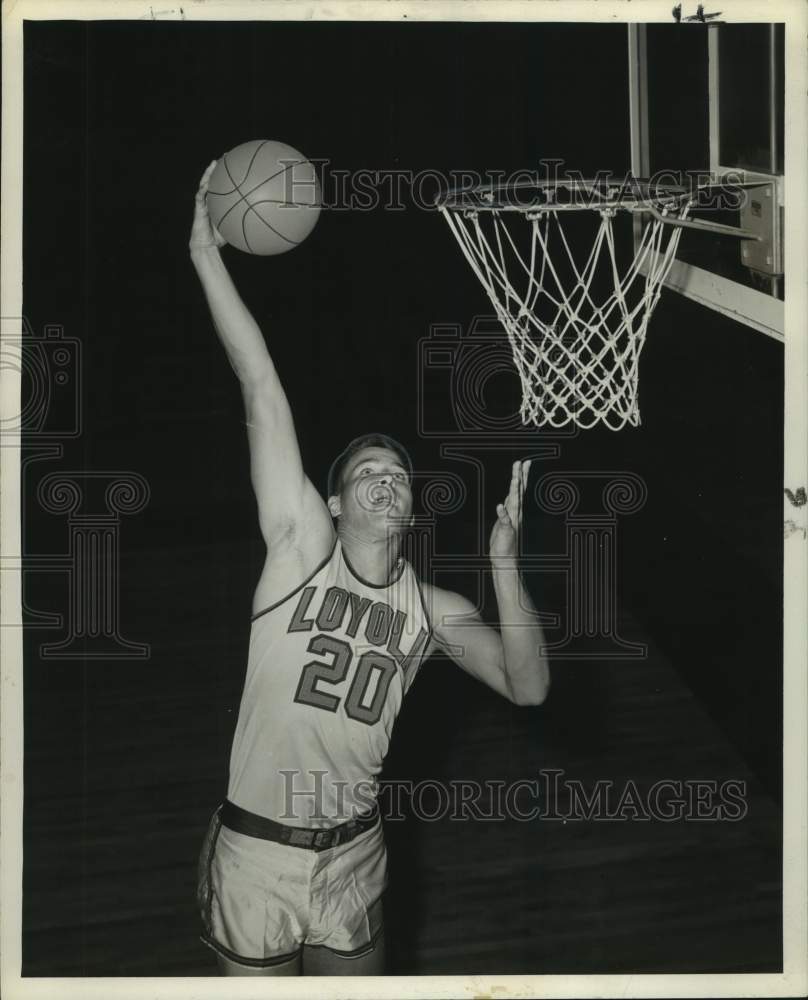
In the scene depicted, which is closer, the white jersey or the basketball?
the basketball

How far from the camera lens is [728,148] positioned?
3.34m

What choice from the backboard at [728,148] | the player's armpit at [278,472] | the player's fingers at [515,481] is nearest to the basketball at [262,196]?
the player's armpit at [278,472]

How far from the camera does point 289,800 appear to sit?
3240mm

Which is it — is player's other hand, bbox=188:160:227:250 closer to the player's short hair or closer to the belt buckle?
the player's short hair

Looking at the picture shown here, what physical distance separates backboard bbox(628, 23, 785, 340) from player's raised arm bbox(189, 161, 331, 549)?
1229 mm

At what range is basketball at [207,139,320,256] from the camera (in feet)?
10.3

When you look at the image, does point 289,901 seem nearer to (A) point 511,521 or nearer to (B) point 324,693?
(B) point 324,693

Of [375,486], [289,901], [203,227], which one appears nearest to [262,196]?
[203,227]

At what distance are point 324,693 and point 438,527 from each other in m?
1.85

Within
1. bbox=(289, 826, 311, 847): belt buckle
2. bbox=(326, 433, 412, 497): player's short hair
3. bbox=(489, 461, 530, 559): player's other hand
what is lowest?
bbox=(289, 826, 311, 847): belt buckle

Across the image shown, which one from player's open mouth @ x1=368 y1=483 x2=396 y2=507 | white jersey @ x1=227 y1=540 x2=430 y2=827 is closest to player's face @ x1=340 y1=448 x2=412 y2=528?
player's open mouth @ x1=368 y1=483 x2=396 y2=507

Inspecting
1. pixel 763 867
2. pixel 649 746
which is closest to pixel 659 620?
pixel 649 746

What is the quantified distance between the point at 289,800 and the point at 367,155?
14.1ft

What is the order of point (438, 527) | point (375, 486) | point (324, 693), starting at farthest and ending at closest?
1. point (438, 527)
2. point (375, 486)
3. point (324, 693)
